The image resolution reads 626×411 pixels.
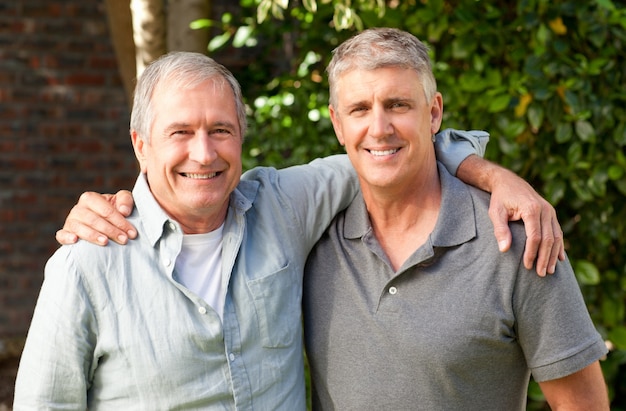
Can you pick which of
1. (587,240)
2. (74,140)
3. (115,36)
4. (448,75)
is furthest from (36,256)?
(587,240)

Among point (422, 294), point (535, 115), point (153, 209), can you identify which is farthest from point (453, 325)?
point (535, 115)

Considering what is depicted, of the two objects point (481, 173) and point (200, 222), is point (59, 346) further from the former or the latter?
point (481, 173)

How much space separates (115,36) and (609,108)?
2.00 metres

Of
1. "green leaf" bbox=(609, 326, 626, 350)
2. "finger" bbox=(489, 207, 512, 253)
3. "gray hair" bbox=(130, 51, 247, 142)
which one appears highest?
"gray hair" bbox=(130, 51, 247, 142)

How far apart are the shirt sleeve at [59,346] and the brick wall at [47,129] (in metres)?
3.06

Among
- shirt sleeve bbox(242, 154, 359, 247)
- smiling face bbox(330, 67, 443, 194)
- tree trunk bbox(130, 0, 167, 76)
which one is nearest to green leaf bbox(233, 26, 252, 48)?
tree trunk bbox(130, 0, 167, 76)

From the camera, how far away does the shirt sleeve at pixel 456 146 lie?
230cm

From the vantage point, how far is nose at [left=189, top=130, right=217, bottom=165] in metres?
2.00

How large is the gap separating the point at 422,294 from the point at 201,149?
65cm

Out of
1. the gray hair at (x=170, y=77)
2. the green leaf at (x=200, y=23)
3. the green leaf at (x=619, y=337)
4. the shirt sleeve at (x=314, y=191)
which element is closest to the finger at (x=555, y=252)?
the shirt sleeve at (x=314, y=191)

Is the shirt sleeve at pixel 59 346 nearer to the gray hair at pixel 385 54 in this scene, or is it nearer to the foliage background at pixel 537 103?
the gray hair at pixel 385 54

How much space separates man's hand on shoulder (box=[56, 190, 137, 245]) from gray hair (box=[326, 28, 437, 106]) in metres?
0.65

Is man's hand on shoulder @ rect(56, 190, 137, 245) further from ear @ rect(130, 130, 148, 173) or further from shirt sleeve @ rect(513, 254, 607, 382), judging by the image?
shirt sleeve @ rect(513, 254, 607, 382)

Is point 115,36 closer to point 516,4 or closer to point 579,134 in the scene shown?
point 516,4
